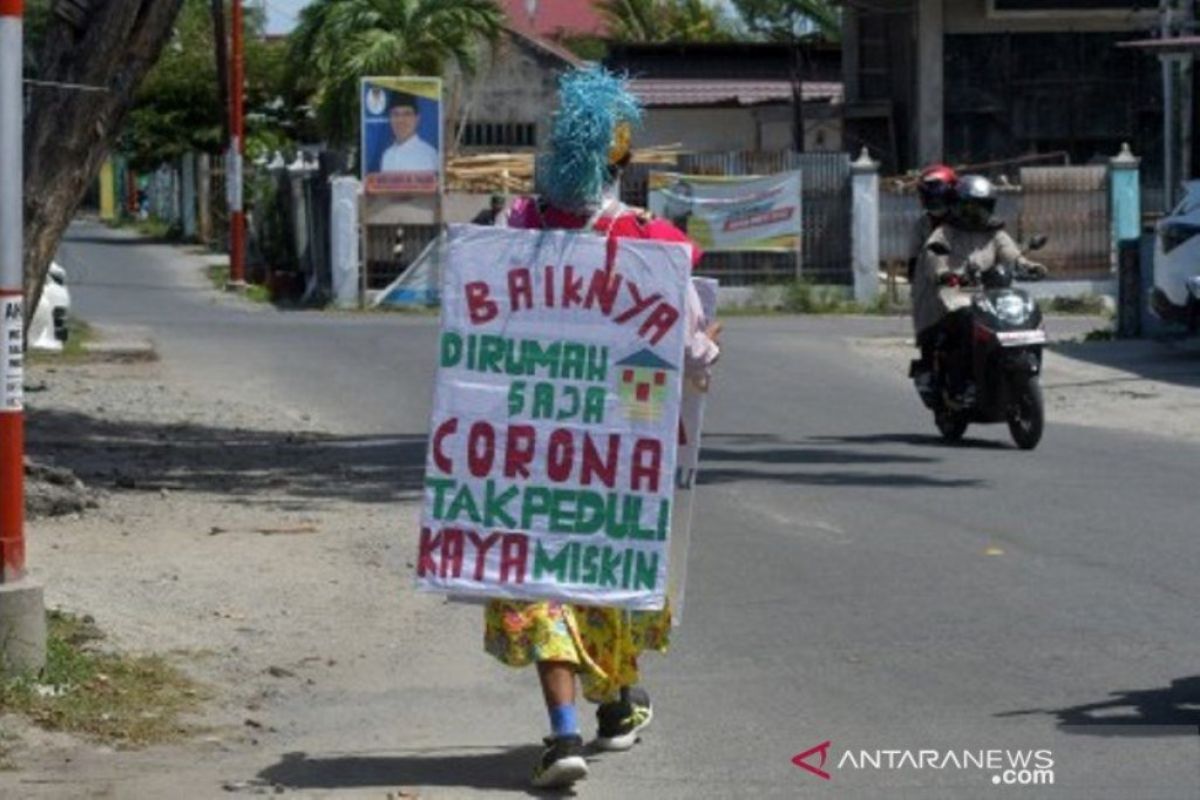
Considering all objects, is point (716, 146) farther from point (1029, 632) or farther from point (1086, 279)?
point (1029, 632)

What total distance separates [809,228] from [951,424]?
19.6m

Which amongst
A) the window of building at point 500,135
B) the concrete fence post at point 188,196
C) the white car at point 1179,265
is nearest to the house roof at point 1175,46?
the white car at point 1179,265

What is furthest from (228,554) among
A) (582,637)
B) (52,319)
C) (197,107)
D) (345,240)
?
(197,107)

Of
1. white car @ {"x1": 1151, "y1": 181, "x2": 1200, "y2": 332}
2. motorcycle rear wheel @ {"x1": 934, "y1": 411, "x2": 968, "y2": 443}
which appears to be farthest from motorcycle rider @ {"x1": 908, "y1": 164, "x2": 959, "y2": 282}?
white car @ {"x1": 1151, "y1": 181, "x2": 1200, "y2": 332}

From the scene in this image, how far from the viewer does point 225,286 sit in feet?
138

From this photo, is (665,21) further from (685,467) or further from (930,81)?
Result: (685,467)

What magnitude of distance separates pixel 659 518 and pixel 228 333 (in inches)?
912

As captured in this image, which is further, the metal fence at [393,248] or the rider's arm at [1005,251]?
the metal fence at [393,248]

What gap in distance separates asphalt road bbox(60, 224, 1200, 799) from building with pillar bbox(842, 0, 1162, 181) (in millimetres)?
24758

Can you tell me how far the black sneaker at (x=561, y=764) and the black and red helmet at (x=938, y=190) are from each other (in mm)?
10021

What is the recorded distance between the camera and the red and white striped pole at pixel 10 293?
27.8 ft

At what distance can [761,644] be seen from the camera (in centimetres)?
972

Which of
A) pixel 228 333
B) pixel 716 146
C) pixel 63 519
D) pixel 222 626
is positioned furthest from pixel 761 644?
pixel 716 146

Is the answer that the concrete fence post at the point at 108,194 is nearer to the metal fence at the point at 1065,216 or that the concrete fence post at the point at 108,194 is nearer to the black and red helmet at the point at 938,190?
the metal fence at the point at 1065,216
